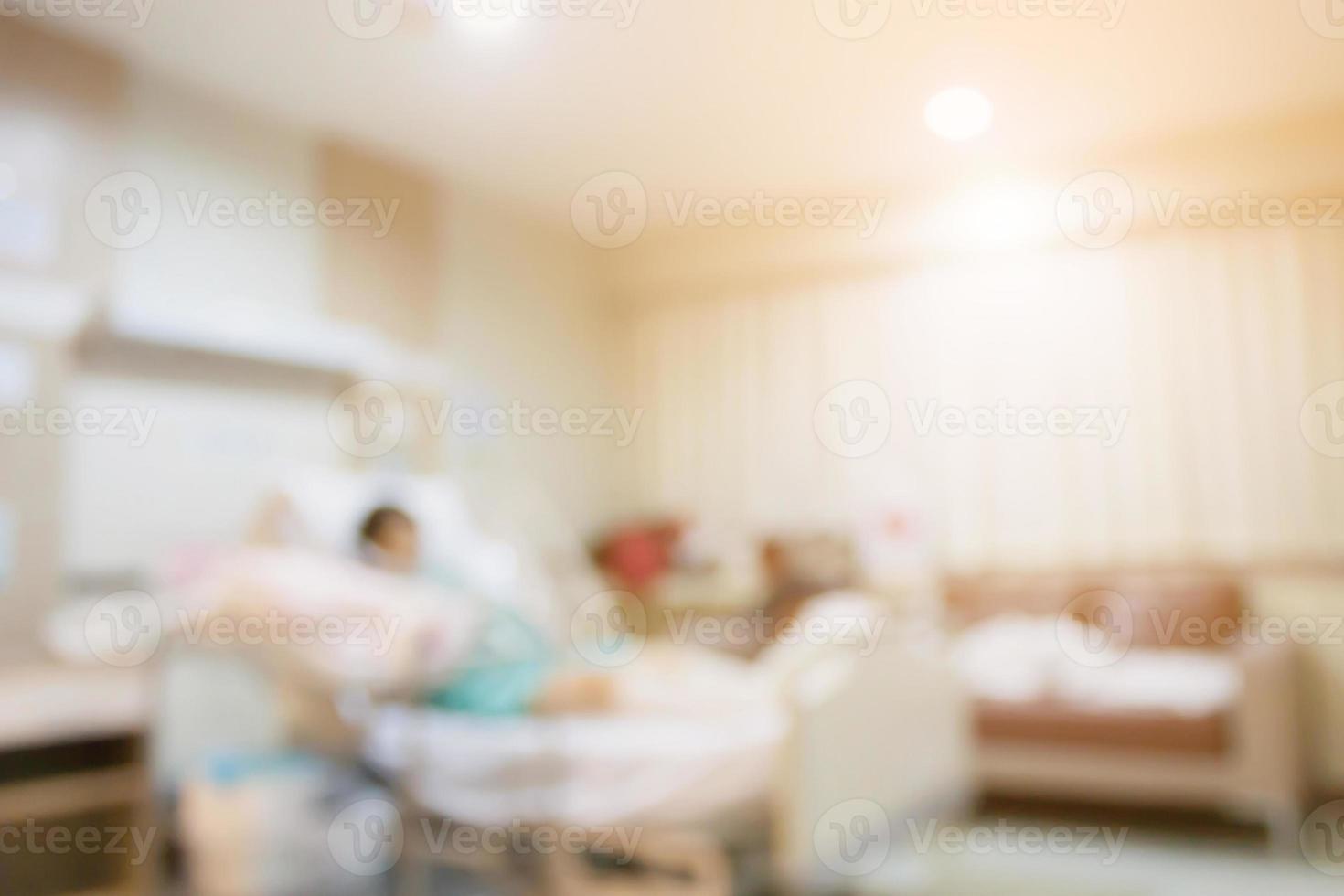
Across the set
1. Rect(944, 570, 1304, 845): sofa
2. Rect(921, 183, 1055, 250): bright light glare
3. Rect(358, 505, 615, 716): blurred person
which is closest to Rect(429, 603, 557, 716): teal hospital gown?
Rect(358, 505, 615, 716): blurred person

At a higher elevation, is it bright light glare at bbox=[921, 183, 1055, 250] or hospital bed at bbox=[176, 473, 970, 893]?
bright light glare at bbox=[921, 183, 1055, 250]

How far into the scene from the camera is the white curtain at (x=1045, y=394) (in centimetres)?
335

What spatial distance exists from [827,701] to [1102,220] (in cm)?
256

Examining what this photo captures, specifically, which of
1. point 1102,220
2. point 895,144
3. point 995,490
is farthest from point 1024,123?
point 995,490

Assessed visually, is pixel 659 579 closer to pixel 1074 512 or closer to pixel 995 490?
pixel 995 490

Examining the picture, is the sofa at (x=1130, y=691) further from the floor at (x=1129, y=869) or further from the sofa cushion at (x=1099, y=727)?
the floor at (x=1129, y=869)

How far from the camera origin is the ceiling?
2.51 metres

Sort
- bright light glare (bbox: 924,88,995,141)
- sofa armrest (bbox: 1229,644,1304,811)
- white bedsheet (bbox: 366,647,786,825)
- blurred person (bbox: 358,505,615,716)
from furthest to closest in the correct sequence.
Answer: bright light glare (bbox: 924,88,995,141), sofa armrest (bbox: 1229,644,1304,811), blurred person (bbox: 358,505,615,716), white bedsheet (bbox: 366,647,786,825)

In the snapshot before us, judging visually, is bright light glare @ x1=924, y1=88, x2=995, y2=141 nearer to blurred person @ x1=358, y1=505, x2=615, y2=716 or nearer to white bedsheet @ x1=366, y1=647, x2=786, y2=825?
white bedsheet @ x1=366, y1=647, x2=786, y2=825

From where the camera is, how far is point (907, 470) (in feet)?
12.9

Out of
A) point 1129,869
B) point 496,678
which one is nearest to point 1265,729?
point 1129,869

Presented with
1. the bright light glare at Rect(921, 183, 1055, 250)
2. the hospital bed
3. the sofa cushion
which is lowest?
the sofa cushion

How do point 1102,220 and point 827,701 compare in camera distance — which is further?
point 1102,220

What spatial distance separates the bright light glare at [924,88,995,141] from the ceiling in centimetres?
4
